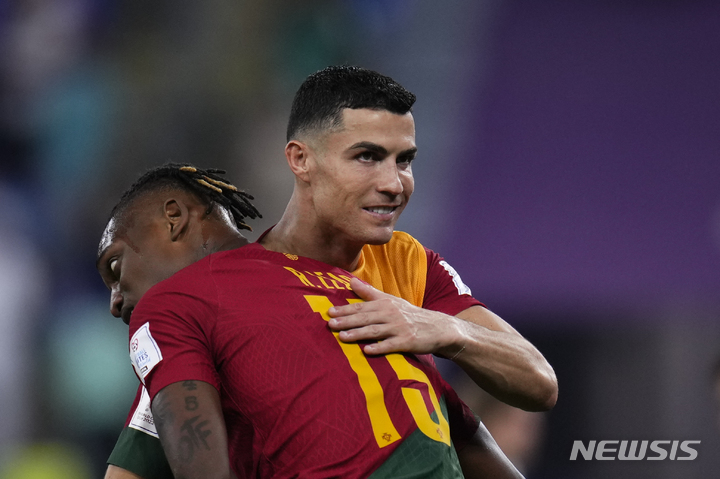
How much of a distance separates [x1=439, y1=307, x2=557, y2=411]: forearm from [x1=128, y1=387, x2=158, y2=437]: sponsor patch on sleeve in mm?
1024

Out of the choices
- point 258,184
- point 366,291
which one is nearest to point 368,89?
point 366,291

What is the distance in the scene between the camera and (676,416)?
4.50 m

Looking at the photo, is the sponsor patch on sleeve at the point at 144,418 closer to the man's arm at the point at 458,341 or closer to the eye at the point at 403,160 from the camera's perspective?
the man's arm at the point at 458,341

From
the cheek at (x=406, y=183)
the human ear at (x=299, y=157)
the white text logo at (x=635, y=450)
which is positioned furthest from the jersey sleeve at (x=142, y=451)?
the white text logo at (x=635, y=450)

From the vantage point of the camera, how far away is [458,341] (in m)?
2.35

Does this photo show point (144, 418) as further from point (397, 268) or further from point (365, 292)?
point (397, 268)

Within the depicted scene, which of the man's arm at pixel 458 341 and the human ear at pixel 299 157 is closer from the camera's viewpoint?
the man's arm at pixel 458 341

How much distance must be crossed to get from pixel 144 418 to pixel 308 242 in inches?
32.1

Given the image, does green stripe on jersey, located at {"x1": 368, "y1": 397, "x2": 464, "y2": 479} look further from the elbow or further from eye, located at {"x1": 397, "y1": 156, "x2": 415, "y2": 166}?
eye, located at {"x1": 397, "y1": 156, "x2": 415, "y2": 166}

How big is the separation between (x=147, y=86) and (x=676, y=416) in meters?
4.29

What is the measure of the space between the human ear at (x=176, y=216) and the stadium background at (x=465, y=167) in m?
2.13

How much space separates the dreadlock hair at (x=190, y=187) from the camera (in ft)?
10.2

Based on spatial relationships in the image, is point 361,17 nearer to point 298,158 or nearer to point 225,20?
point 225,20

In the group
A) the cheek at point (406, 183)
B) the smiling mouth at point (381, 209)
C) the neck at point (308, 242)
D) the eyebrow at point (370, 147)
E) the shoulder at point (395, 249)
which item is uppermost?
the eyebrow at point (370, 147)
